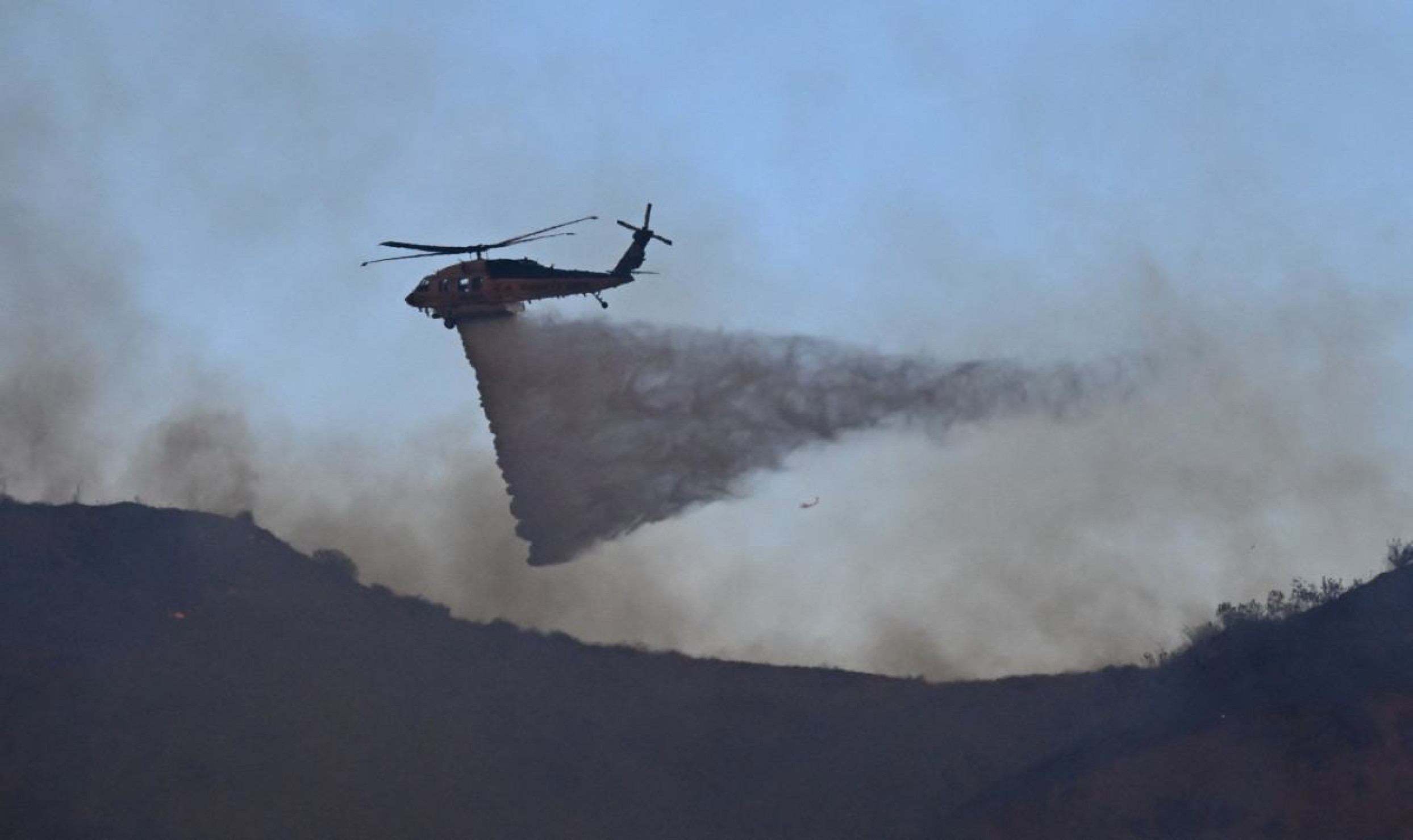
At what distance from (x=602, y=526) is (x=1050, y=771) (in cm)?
1730

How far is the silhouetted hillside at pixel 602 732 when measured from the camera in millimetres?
59625

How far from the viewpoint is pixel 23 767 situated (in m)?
62.1

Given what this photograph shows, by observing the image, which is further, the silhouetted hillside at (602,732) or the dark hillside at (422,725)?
the dark hillside at (422,725)

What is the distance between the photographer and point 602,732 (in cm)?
6688

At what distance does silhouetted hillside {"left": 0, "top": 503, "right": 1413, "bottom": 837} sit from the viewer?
59.6 meters

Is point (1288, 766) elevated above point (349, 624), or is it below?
below

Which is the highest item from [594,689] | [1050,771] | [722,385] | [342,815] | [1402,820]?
[722,385]

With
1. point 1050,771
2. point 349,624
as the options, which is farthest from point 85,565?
point 1050,771

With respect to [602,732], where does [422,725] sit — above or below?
above

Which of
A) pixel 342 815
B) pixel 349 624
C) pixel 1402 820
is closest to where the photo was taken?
pixel 1402 820

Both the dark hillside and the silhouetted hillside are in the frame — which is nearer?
the silhouetted hillside

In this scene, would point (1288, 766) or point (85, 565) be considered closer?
point (1288, 766)

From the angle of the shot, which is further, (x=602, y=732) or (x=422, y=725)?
(x=602, y=732)

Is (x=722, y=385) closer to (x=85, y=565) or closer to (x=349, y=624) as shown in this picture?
(x=349, y=624)
